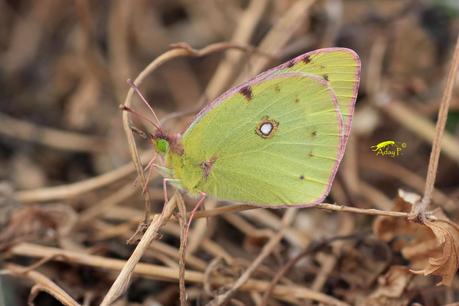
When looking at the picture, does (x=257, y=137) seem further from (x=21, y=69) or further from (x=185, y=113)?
(x=21, y=69)

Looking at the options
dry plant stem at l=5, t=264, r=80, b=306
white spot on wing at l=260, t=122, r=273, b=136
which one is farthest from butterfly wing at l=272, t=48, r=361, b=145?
dry plant stem at l=5, t=264, r=80, b=306

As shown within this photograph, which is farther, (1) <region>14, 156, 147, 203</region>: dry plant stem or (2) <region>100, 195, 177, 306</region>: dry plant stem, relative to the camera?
(1) <region>14, 156, 147, 203</region>: dry plant stem

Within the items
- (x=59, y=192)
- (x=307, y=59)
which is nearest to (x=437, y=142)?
(x=307, y=59)

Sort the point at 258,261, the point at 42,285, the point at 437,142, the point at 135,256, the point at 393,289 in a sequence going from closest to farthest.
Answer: the point at 135,256
the point at 437,142
the point at 42,285
the point at 393,289
the point at 258,261

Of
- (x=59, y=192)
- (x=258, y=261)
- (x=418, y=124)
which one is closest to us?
(x=258, y=261)

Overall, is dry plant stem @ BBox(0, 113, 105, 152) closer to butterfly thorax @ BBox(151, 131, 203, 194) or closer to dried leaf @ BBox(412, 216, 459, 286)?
butterfly thorax @ BBox(151, 131, 203, 194)

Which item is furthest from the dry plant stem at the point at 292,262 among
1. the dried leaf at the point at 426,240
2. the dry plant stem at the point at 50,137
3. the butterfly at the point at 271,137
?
the dry plant stem at the point at 50,137

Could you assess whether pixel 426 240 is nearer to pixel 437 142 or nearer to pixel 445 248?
pixel 445 248
